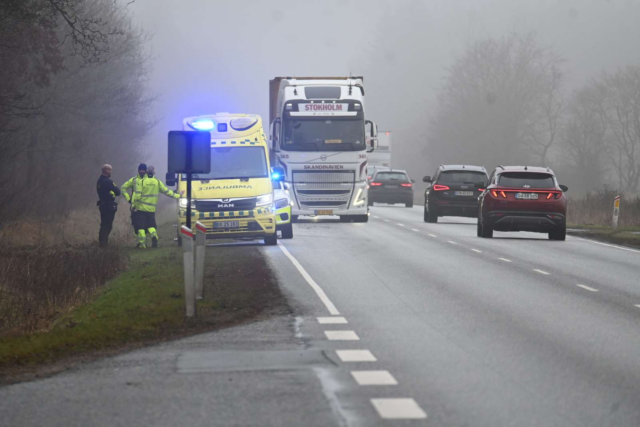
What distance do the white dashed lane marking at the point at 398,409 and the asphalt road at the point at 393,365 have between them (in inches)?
0.5

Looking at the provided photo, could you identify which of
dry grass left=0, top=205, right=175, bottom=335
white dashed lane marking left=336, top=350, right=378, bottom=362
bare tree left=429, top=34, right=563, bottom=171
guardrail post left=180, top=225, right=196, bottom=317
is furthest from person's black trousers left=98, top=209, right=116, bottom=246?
bare tree left=429, top=34, right=563, bottom=171

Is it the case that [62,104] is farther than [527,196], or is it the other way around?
[62,104]

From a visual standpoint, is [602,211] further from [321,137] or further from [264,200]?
[264,200]

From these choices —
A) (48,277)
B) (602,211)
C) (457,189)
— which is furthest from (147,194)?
(602,211)

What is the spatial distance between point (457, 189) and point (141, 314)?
21.3 meters

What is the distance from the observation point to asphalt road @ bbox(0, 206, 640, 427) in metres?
6.91

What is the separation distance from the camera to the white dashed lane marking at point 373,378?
7.92 meters

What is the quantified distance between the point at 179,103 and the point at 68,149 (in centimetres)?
4936

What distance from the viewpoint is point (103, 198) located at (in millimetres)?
23391

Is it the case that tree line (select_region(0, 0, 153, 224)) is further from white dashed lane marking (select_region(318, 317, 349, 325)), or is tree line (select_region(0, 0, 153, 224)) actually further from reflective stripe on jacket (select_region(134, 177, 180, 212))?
white dashed lane marking (select_region(318, 317, 349, 325))

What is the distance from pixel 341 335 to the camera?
1041 cm

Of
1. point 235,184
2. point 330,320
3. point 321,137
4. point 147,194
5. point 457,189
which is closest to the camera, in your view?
point 330,320

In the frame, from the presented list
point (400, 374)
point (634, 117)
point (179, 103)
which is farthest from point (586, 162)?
point (400, 374)

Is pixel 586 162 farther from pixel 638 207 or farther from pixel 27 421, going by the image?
pixel 27 421
